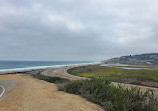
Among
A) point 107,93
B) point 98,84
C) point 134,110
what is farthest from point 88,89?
point 134,110

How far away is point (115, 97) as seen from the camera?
10.4 meters

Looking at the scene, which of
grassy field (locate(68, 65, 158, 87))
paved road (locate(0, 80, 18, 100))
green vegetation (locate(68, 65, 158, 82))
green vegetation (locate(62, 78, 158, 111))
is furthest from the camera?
green vegetation (locate(68, 65, 158, 82))

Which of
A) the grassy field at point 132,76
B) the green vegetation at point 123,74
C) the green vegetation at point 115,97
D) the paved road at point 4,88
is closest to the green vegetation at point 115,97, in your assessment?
the green vegetation at point 115,97

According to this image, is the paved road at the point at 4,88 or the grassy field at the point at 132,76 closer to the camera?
the paved road at the point at 4,88

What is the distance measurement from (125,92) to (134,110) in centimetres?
145

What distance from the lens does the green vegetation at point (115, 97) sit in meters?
9.75

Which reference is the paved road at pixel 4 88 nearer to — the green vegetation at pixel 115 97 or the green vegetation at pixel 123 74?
the green vegetation at pixel 115 97

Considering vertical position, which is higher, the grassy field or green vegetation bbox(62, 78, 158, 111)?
green vegetation bbox(62, 78, 158, 111)

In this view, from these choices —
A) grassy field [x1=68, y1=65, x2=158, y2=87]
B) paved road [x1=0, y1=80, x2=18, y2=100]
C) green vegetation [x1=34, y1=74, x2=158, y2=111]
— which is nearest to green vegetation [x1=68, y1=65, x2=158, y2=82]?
grassy field [x1=68, y1=65, x2=158, y2=87]

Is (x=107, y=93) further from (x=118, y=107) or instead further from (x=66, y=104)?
(x=66, y=104)

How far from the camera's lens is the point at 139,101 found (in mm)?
10406

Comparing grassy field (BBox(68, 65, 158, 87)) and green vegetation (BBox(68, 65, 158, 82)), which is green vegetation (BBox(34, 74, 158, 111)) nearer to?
grassy field (BBox(68, 65, 158, 87))

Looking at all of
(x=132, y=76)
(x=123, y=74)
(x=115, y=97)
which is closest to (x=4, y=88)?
(x=115, y=97)

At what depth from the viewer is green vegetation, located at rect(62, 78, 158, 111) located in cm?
975
